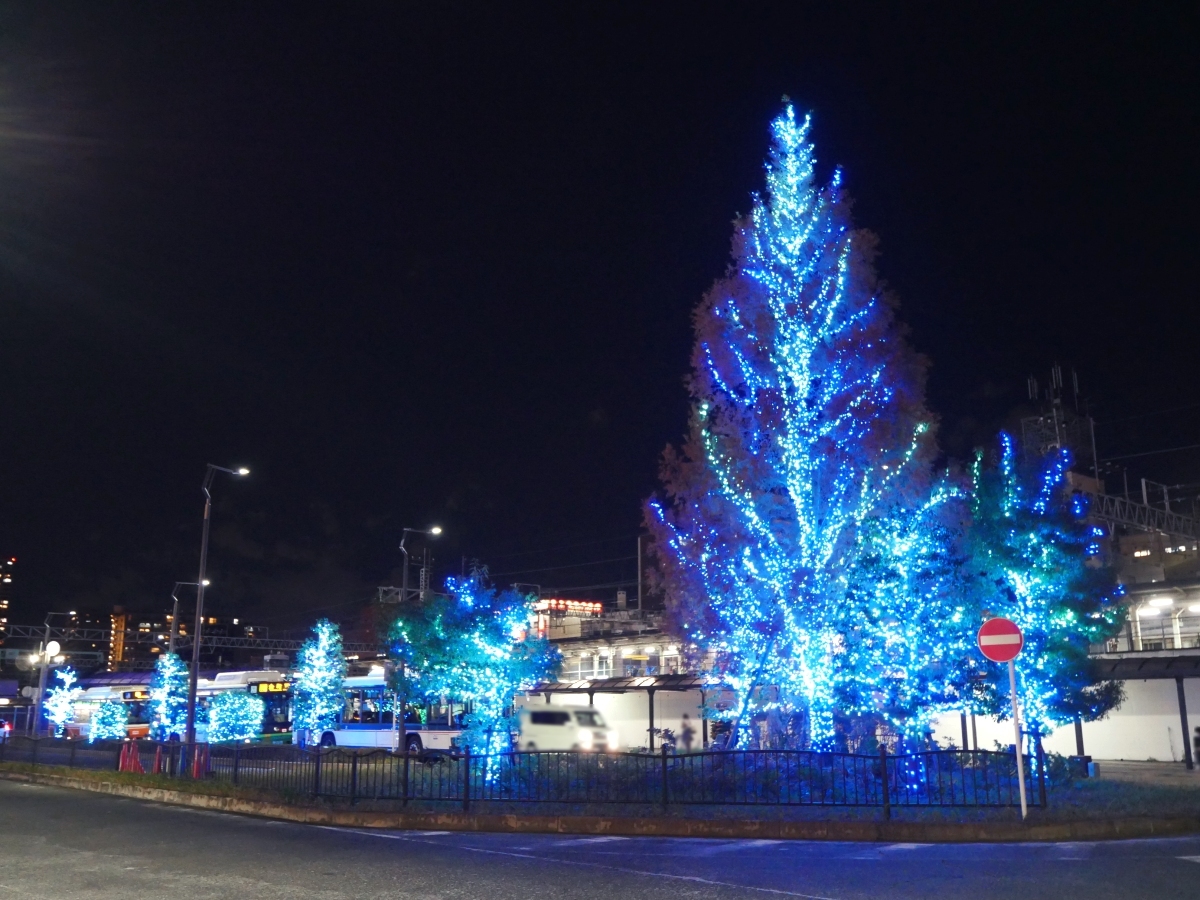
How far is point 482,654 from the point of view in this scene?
22219 mm

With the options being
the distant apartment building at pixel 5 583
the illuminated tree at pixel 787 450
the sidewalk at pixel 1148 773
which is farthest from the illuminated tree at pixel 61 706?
the distant apartment building at pixel 5 583

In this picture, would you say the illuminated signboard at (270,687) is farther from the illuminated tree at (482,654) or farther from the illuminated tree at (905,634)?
the illuminated tree at (905,634)

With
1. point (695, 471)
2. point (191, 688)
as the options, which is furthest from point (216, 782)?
point (695, 471)

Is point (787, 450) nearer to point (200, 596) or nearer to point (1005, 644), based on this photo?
point (1005, 644)

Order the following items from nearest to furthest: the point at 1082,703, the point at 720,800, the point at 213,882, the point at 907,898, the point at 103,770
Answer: the point at 907,898 → the point at 213,882 → the point at 720,800 → the point at 1082,703 → the point at 103,770

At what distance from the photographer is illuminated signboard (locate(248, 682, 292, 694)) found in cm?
4828

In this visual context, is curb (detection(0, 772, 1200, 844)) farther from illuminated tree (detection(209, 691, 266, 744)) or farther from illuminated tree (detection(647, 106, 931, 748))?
illuminated tree (detection(209, 691, 266, 744))

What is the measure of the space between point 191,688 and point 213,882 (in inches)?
625

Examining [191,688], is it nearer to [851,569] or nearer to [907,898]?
[851,569]

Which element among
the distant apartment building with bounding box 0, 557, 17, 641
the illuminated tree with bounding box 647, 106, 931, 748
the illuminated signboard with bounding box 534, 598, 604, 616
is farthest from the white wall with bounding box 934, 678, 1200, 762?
the distant apartment building with bounding box 0, 557, 17, 641

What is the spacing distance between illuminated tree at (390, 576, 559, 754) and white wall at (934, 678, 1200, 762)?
1337 cm

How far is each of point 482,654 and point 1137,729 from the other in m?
20.7

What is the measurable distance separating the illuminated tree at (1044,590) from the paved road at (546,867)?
280 inches

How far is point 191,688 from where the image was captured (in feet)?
82.9
